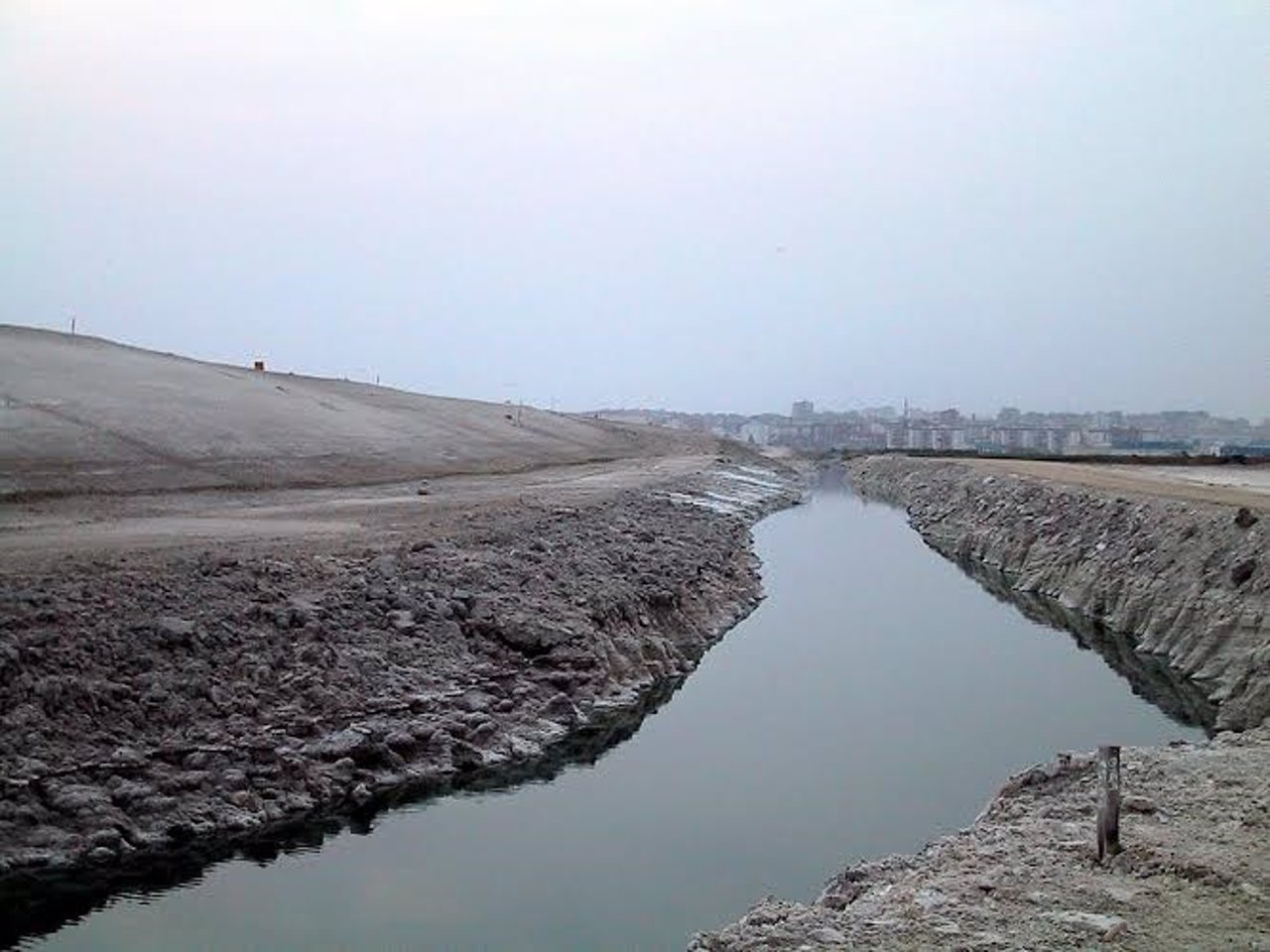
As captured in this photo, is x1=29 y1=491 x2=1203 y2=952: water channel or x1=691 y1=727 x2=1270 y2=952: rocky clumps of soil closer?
x1=691 y1=727 x2=1270 y2=952: rocky clumps of soil

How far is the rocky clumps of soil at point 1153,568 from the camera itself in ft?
52.3

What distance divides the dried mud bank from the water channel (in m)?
0.50

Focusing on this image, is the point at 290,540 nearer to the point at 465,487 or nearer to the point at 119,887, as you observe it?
the point at 119,887

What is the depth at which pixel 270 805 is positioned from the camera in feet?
34.0

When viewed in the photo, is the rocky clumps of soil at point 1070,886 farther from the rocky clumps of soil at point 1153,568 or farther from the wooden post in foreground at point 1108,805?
the rocky clumps of soil at point 1153,568

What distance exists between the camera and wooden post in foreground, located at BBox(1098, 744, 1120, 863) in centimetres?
762

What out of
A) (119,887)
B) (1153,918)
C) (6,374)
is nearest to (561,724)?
(119,887)

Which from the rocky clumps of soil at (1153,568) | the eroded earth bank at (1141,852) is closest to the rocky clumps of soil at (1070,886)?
the eroded earth bank at (1141,852)

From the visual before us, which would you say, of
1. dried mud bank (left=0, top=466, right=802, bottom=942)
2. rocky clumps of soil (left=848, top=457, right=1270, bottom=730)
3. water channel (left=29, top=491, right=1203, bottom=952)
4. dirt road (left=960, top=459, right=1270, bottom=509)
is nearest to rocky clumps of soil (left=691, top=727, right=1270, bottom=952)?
water channel (left=29, top=491, right=1203, bottom=952)

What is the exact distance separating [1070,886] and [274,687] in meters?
7.48

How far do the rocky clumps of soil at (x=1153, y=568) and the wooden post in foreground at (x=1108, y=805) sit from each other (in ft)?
22.4

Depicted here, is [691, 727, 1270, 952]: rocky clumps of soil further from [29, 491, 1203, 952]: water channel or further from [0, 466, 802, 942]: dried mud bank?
[0, 466, 802, 942]: dried mud bank

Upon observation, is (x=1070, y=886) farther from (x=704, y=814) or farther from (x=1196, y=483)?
(x=1196, y=483)

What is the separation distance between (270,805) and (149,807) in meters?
0.95
